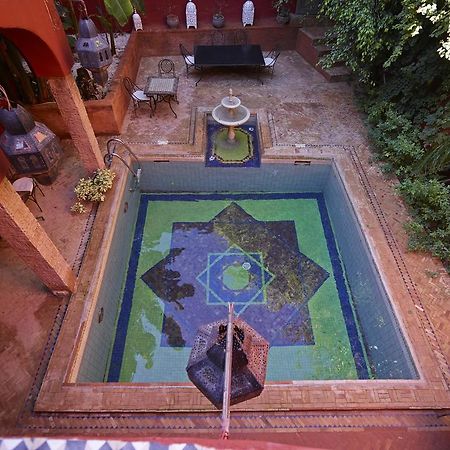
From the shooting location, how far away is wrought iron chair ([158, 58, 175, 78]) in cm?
959

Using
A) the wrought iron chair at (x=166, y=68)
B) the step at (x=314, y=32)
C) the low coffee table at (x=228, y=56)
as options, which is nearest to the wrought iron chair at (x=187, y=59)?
the low coffee table at (x=228, y=56)

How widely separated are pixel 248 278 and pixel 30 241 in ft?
11.5

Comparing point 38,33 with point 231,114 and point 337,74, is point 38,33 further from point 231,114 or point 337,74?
point 337,74

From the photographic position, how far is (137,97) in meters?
8.38

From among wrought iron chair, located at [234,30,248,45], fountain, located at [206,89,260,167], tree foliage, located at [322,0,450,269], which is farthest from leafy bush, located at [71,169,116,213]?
wrought iron chair, located at [234,30,248,45]

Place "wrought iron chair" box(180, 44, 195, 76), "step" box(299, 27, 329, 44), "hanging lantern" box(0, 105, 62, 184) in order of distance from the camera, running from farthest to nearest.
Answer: "step" box(299, 27, 329, 44) < "wrought iron chair" box(180, 44, 195, 76) < "hanging lantern" box(0, 105, 62, 184)

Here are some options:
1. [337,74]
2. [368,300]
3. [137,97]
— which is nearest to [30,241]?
[368,300]

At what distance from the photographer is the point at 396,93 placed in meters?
7.46

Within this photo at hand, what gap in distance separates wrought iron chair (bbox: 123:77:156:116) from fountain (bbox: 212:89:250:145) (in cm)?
158

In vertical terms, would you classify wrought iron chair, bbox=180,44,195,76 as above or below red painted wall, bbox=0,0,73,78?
below

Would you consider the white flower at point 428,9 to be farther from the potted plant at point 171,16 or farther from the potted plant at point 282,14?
the potted plant at point 171,16

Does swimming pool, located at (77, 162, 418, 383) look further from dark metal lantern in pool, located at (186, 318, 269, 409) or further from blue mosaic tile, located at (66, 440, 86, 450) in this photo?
blue mosaic tile, located at (66, 440, 86, 450)

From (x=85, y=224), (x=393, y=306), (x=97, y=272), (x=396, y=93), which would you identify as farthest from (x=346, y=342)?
(x=396, y=93)

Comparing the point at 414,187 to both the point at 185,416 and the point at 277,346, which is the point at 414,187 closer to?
the point at 277,346
